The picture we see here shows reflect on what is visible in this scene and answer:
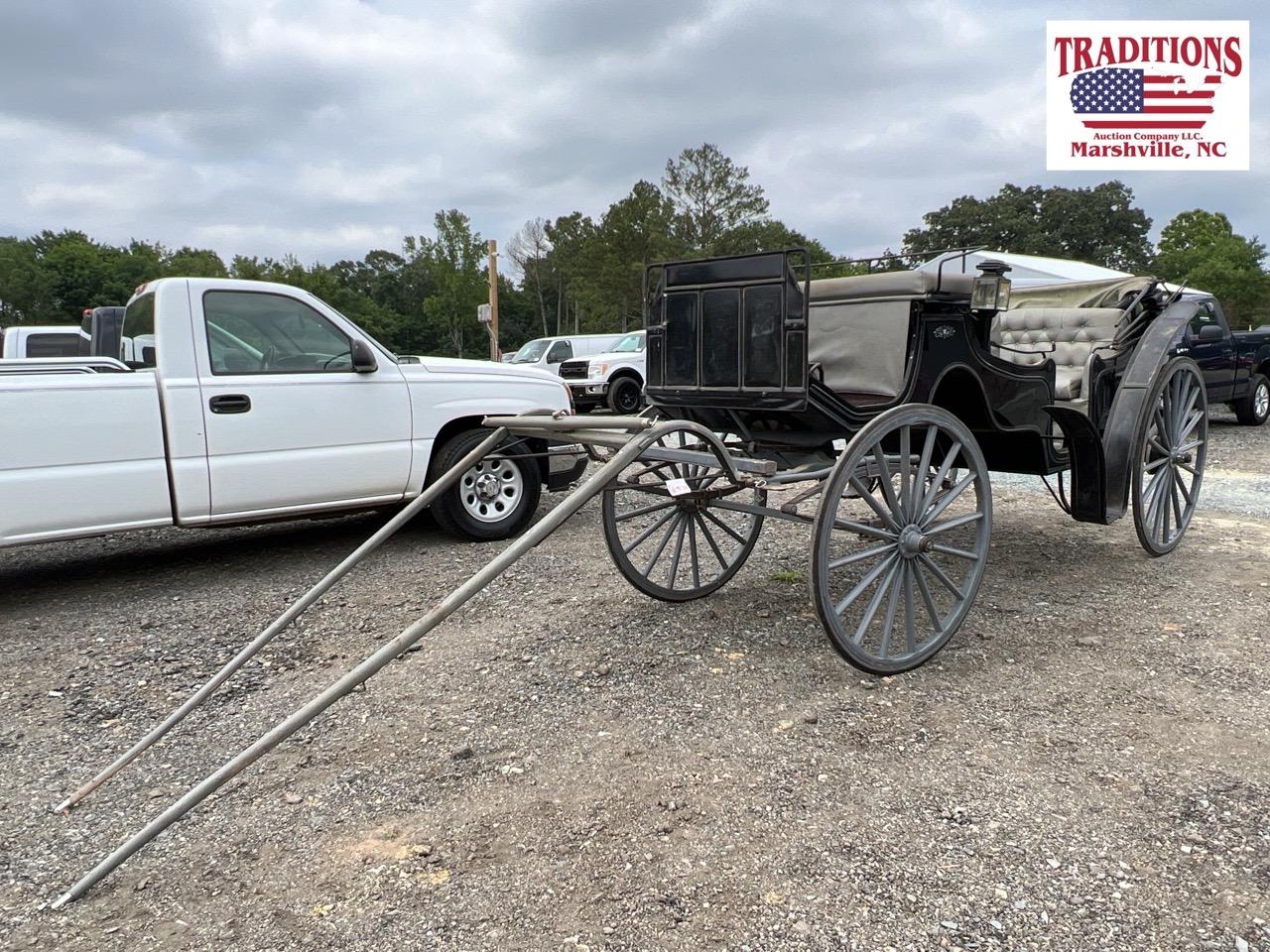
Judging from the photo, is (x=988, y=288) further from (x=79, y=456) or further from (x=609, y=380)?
(x=609, y=380)

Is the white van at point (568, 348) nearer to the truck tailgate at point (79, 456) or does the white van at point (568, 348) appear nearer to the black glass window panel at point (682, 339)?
the truck tailgate at point (79, 456)

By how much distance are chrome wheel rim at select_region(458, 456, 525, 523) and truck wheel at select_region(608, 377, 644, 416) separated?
403 inches

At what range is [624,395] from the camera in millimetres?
16844

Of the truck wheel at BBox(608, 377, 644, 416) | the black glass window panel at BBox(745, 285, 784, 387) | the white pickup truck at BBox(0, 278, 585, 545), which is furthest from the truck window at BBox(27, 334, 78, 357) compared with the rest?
the black glass window panel at BBox(745, 285, 784, 387)

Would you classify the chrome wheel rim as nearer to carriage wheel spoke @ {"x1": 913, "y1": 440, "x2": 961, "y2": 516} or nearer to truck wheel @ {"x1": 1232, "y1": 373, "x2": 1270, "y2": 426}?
carriage wheel spoke @ {"x1": 913, "y1": 440, "x2": 961, "y2": 516}

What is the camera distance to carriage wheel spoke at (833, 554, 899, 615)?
337 centimetres

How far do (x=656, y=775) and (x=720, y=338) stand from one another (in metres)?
1.95

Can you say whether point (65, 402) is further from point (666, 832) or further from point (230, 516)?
point (666, 832)

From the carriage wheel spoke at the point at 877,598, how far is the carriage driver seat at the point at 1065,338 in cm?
255

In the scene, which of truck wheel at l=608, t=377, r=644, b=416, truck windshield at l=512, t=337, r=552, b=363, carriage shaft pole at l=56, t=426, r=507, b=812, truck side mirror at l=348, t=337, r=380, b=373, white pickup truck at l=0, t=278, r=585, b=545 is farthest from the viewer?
truck windshield at l=512, t=337, r=552, b=363

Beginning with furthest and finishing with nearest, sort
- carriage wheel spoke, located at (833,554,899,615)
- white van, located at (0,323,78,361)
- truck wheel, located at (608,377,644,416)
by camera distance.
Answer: truck wheel, located at (608,377,644,416), white van, located at (0,323,78,361), carriage wheel spoke, located at (833,554,899,615)

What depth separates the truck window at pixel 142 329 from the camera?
17.3 ft

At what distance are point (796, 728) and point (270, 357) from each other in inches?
162

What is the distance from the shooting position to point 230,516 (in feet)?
17.4
